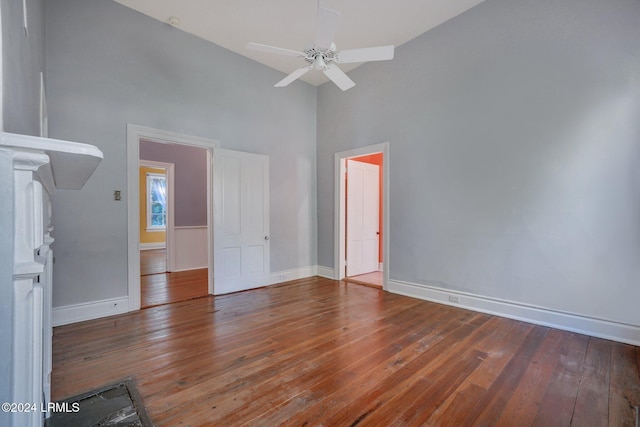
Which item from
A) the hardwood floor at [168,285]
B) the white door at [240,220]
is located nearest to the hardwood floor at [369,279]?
the white door at [240,220]

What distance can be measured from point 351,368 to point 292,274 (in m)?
3.12

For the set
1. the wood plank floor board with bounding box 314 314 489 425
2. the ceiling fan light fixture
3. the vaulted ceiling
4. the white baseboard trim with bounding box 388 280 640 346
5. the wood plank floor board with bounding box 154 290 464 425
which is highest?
the vaulted ceiling

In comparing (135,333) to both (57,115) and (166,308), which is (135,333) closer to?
(166,308)

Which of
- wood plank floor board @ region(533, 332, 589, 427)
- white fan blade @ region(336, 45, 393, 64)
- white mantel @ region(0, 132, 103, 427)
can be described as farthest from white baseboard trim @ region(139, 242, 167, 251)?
wood plank floor board @ region(533, 332, 589, 427)

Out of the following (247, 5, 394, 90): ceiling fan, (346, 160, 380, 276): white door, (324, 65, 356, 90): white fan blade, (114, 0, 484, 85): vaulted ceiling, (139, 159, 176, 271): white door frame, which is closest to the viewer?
(247, 5, 394, 90): ceiling fan

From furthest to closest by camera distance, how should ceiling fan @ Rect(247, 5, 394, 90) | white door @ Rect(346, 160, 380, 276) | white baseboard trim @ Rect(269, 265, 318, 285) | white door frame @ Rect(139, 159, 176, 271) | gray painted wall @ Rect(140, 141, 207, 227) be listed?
gray painted wall @ Rect(140, 141, 207, 227)
white door frame @ Rect(139, 159, 176, 271)
white door @ Rect(346, 160, 380, 276)
white baseboard trim @ Rect(269, 265, 318, 285)
ceiling fan @ Rect(247, 5, 394, 90)

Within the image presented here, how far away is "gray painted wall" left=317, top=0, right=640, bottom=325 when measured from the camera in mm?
2803

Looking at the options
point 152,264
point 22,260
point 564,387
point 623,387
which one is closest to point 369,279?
point 564,387

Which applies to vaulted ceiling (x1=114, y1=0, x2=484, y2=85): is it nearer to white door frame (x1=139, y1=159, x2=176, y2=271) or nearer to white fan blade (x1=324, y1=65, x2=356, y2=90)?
white fan blade (x1=324, y1=65, x2=356, y2=90)

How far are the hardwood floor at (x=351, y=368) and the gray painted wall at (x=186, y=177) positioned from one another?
322 cm

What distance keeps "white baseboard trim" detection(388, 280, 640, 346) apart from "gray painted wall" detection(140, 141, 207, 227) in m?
4.66

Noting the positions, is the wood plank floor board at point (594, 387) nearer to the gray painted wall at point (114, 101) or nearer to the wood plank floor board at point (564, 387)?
the wood plank floor board at point (564, 387)

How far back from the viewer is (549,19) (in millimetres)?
3137

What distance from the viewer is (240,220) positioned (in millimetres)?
4598
